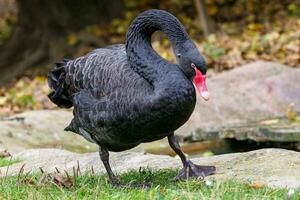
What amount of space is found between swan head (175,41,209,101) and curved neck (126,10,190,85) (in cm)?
5

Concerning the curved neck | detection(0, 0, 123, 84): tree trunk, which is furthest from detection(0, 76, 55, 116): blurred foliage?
the curved neck

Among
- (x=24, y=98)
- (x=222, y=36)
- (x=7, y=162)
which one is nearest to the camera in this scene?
(x=7, y=162)

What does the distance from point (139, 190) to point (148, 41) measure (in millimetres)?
1038

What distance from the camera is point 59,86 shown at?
5297 millimetres

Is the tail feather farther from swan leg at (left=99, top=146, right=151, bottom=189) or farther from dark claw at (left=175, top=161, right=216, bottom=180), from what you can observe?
dark claw at (left=175, top=161, right=216, bottom=180)

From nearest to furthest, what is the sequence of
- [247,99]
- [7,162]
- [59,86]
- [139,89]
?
[139,89] → [59,86] → [7,162] → [247,99]

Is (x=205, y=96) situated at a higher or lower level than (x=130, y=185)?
higher

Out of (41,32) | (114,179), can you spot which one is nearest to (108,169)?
(114,179)

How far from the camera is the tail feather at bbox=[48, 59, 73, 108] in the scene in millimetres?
5277

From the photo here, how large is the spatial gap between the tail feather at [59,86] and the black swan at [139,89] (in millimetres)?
210

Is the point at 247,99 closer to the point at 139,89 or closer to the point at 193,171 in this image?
the point at 193,171

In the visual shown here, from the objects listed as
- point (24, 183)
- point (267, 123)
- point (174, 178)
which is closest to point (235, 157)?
point (174, 178)

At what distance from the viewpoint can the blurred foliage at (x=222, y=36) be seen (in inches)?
460

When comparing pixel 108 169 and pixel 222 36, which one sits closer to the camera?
pixel 108 169
